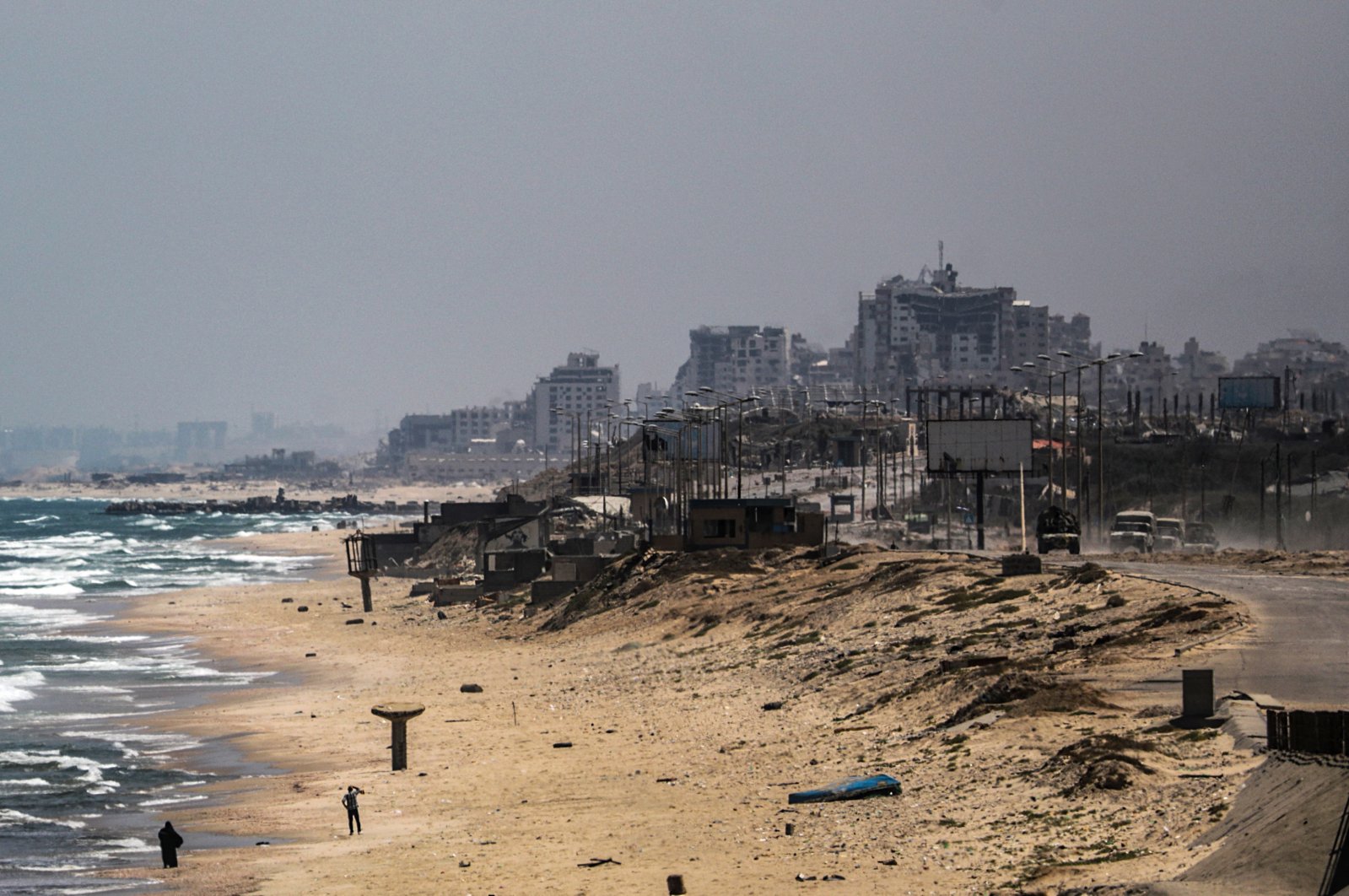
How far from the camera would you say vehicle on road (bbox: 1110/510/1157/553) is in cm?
7144

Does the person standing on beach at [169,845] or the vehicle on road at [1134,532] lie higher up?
the vehicle on road at [1134,532]

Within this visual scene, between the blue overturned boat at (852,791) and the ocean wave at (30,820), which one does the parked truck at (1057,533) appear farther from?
the ocean wave at (30,820)

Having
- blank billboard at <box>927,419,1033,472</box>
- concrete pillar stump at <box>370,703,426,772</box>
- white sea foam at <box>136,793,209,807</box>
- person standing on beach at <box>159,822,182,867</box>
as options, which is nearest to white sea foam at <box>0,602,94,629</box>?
blank billboard at <box>927,419,1033,472</box>

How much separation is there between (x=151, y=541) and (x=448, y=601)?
415ft

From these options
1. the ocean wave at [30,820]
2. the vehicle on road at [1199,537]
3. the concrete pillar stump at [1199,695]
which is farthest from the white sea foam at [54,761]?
the vehicle on road at [1199,537]

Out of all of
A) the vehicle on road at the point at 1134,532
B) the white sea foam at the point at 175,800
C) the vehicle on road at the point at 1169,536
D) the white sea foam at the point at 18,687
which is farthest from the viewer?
the vehicle on road at the point at 1169,536

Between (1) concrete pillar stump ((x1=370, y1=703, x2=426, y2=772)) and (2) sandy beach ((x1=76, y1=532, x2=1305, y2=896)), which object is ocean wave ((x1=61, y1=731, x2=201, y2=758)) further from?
(1) concrete pillar stump ((x1=370, y1=703, x2=426, y2=772))

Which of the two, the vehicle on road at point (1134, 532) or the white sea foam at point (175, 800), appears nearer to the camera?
the white sea foam at point (175, 800)

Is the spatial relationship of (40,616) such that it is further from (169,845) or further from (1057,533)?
(169,845)

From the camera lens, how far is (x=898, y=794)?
24062mm

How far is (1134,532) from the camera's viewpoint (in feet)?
242

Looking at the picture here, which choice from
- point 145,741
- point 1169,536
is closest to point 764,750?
point 145,741

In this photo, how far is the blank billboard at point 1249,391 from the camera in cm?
16062

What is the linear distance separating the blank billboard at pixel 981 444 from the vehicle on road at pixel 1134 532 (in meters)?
6.28
